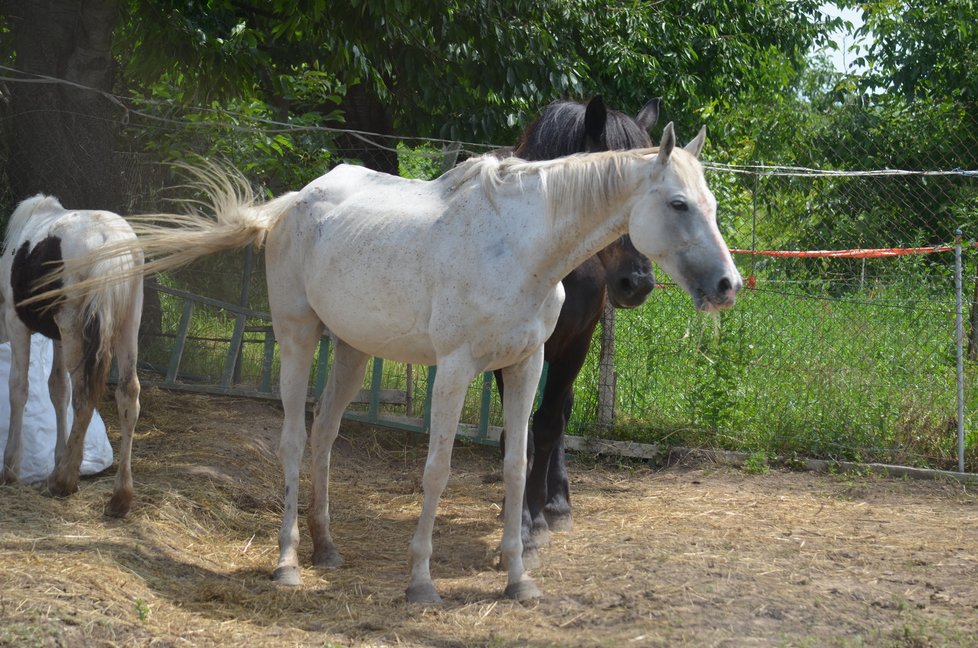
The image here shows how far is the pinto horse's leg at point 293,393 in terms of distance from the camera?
4395 mm

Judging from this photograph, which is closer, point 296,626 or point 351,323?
point 296,626

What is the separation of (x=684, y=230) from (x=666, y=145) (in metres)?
0.31

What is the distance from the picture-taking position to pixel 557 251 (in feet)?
12.3

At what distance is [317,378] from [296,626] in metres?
3.84

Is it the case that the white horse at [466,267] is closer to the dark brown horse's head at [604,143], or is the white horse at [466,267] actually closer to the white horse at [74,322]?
the dark brown horse's head at [604,143]

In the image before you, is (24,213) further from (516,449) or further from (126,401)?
(516,449)

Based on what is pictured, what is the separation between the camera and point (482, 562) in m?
4.50

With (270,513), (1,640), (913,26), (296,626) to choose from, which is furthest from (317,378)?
(913,26)

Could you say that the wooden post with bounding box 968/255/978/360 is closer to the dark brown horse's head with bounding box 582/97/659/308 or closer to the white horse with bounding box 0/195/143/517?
the dark brown horse's head with bounding box 582/97/659/308

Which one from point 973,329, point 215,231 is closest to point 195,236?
point 215,231


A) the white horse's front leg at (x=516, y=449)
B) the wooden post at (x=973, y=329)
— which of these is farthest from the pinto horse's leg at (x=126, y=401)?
the wooden post at (x=973, y=329)

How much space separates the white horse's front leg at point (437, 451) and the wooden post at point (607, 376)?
3621mm

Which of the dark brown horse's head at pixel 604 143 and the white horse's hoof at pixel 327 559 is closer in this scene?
the dark brown horse's head at pixel 604 143

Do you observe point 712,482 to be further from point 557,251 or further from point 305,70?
point 305,70
